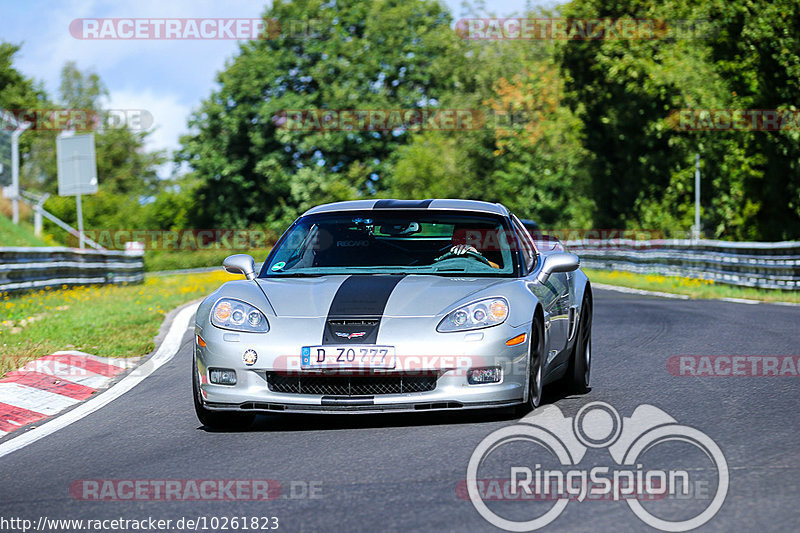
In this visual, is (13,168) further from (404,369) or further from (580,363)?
(404,369)

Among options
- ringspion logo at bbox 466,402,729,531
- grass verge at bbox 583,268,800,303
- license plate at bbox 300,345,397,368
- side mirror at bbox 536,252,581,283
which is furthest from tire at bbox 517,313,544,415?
grass verge at bbox 583,268,800,303

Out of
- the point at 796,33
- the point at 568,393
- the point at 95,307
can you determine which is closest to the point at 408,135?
the point at 796,33

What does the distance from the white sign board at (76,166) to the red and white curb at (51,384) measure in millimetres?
21633

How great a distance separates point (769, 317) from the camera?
13.7m

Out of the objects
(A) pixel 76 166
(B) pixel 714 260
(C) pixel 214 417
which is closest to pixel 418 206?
(C) pixel 214 417

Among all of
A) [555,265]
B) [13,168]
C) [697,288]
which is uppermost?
[13,168]

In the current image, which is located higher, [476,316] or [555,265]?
[555,265]

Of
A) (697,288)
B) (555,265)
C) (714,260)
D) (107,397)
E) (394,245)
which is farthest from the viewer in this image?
(714,260)

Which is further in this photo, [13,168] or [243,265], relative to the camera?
[13,168]

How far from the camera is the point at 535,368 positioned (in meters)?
6.74

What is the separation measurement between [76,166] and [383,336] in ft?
88.9

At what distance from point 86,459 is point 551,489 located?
2.54 metres

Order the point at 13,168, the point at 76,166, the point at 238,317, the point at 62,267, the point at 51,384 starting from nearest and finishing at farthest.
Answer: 1. the point at 238,317
2. the point at 51,384
3. the point at 62,267
4. the point at 76,166
5. the point at 13,168

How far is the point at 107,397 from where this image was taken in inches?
326
